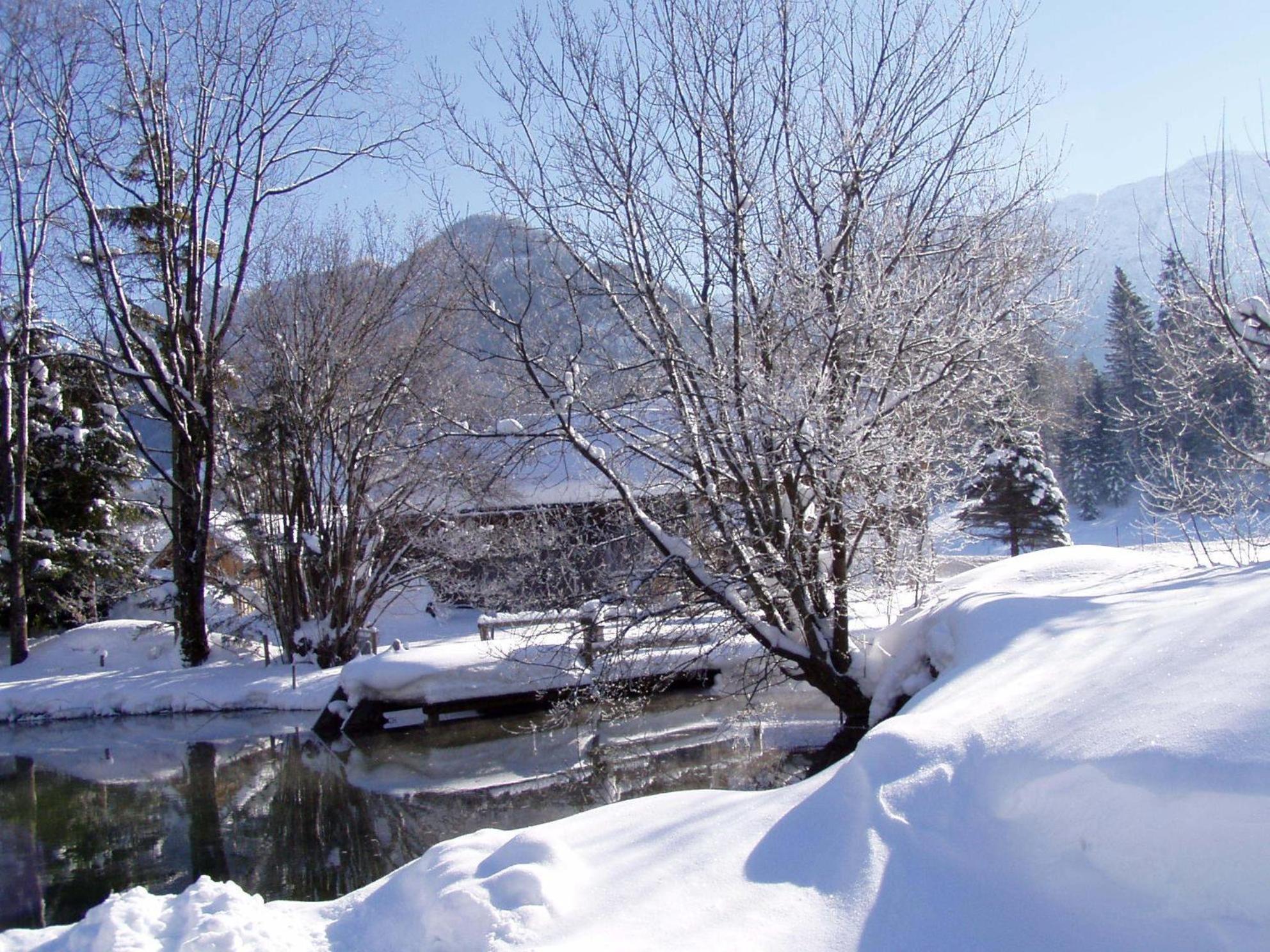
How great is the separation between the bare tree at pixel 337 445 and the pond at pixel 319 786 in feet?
12.8

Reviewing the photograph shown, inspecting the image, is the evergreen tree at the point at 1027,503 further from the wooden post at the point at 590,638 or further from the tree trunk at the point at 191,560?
the tree trunk at the point at 191,560

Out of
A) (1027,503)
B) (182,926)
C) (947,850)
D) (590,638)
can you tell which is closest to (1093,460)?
(1027,503)

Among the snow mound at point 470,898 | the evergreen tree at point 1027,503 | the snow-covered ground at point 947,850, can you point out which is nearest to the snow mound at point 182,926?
the snow-covered ground at point 947,850

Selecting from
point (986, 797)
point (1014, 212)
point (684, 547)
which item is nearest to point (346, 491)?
point (684, 547)

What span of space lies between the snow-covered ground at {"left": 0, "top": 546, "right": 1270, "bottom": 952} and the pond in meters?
3.41

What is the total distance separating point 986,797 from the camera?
153 inches

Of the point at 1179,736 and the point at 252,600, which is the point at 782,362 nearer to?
the point at 1179,736

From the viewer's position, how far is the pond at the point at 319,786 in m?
8.57

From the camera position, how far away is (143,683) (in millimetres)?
17547

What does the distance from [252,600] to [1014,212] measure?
1537cm

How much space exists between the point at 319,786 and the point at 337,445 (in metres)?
8.72

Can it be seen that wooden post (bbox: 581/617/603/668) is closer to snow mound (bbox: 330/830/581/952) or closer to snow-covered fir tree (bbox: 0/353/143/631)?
snow mound (bbox: 330/830/581/952)

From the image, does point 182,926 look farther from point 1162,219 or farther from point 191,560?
point 191,560

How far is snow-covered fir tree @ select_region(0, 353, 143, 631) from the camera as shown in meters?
21.6
